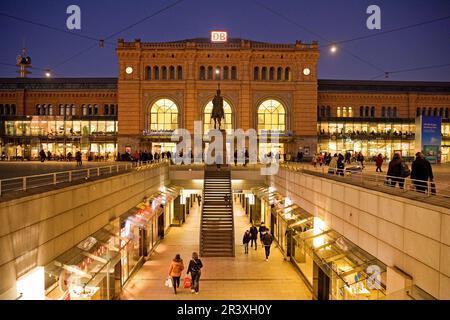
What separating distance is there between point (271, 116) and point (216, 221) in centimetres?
3131

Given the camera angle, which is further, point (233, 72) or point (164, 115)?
point (164, 115)

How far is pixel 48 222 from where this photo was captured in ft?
37.4

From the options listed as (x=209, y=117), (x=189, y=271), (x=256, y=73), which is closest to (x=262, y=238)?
(x=189, y=271)

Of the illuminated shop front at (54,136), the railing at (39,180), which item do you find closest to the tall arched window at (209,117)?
the illuminated shop front at (54,136)

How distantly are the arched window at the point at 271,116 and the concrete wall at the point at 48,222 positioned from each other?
38.1m

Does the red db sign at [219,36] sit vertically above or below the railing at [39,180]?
above

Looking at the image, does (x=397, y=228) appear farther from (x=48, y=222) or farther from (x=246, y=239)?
(x=246, y=239)

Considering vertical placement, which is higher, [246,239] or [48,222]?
[48,222]

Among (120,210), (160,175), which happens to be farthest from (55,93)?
(120,210)

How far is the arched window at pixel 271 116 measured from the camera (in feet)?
184

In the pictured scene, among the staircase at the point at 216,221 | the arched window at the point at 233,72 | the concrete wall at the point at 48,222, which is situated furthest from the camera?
the arched window at the point at 233,72

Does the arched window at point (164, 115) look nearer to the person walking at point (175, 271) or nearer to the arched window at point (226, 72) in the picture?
the arched window at point (226, 72)

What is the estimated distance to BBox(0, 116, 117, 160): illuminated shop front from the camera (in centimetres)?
5791

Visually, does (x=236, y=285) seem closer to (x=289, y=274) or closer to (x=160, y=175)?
(x=289, y=274)
